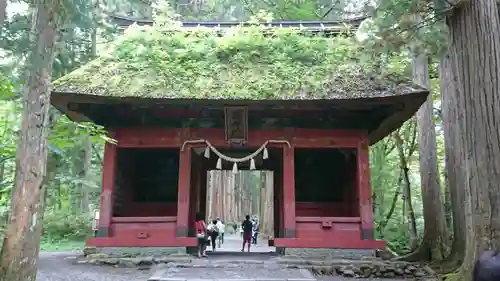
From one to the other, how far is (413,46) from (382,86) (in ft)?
5.42

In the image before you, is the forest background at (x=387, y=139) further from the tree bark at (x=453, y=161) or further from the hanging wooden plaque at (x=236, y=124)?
the hanging wooden plaque at (x=236, y=124)

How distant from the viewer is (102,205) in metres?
9.52

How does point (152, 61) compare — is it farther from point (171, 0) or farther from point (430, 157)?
point (171, 0)

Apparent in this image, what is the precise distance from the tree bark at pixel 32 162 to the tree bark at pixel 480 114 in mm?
5118

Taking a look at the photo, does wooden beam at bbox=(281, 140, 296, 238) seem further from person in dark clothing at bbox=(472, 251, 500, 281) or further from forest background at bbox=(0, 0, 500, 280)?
person in dark clothing at bbox=(472, 251, 500, 281)

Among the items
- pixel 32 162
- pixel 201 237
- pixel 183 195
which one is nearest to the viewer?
pixel 32 162

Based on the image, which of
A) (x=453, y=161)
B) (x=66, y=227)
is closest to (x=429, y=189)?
(x=453, y=161)

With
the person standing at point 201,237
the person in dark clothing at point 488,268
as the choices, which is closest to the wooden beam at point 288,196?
the person standing at point 201,237

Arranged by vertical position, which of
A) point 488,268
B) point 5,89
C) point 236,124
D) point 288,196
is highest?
point 236,124

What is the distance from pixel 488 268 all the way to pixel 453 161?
7.01 metres

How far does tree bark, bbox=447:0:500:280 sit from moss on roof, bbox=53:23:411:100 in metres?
2.72

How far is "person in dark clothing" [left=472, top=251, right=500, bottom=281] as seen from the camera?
117 inches

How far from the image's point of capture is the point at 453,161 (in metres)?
9.45

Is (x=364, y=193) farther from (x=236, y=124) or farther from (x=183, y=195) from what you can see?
(x=183, y=195)
